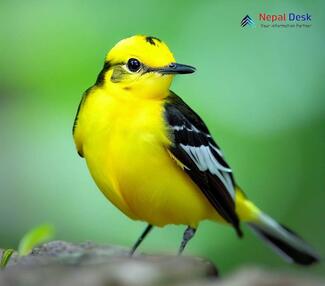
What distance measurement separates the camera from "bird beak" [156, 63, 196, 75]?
9.64 ft

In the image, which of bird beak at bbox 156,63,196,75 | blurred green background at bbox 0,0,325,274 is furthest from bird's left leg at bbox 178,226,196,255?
bird beak at bbox 156,63,196,75

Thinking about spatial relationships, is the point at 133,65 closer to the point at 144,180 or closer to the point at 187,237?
the point at 144,180

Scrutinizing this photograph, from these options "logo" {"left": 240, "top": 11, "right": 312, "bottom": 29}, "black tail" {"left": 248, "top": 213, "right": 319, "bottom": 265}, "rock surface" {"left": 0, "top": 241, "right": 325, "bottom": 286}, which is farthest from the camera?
"logo" {"left": 240, "top": 11, "right": 312, "bottom": 29}

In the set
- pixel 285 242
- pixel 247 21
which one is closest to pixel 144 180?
pixel 285 242

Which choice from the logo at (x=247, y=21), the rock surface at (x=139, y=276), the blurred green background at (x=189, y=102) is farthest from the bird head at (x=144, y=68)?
the rock surface at (x=139, y=276)

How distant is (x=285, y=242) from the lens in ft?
11.0

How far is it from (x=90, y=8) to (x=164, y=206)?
1.39m

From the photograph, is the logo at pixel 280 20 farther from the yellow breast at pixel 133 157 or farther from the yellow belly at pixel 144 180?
the yellow belly at pixel 144 180

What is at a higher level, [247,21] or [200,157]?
[247,21]

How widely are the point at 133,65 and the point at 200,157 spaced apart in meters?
0.47

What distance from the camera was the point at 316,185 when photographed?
3977mm

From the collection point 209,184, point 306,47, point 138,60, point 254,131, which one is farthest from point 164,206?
point 306,47

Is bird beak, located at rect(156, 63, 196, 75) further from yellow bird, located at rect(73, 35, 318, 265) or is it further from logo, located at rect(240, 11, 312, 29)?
logo, located at rect(240, 11, 312, 29)

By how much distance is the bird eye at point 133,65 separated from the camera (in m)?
3.00
